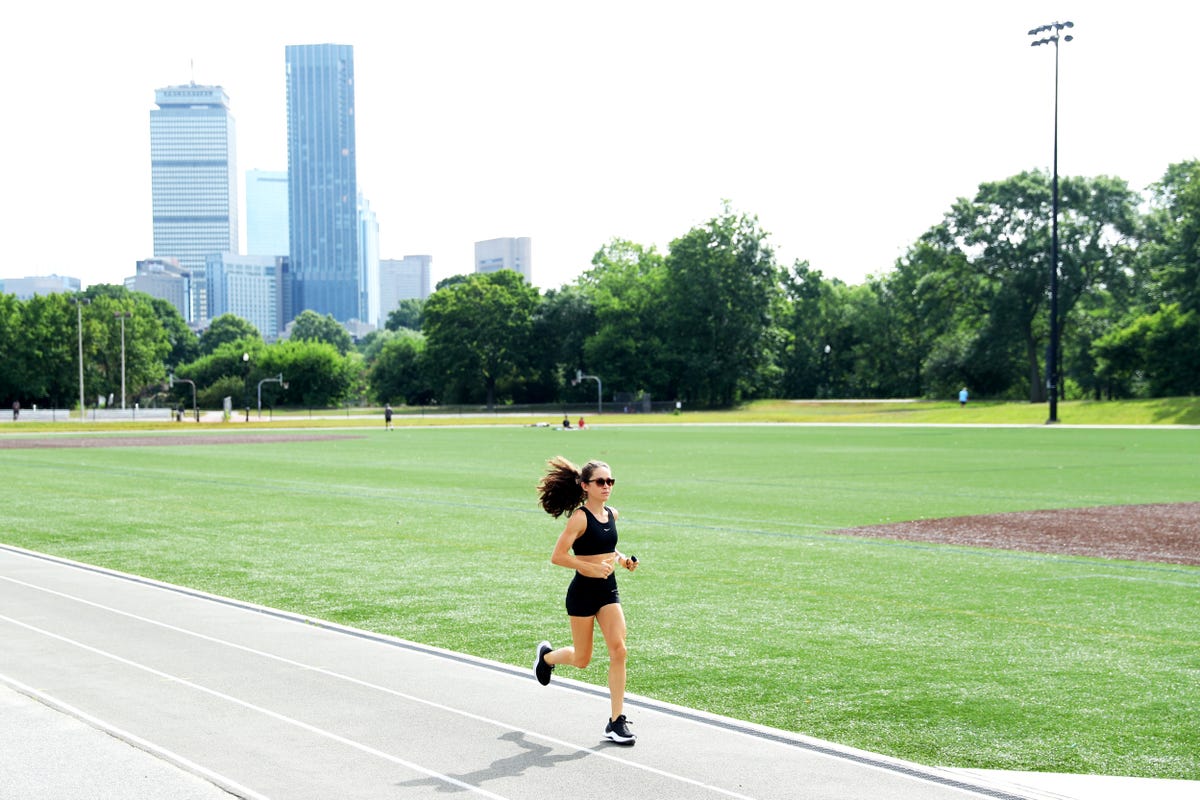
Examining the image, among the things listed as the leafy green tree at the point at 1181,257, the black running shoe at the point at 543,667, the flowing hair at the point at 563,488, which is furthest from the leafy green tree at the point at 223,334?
the flowing hair at the point at 563,488

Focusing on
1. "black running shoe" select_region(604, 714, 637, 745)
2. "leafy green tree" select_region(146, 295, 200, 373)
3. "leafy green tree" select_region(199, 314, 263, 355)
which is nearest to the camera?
"black running shoe" select_region(604, 714, 637, 745)

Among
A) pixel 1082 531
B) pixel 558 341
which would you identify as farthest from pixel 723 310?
pixel 1082 531

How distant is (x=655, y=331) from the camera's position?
4397 inches

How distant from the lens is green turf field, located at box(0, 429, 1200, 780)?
7.18 metres

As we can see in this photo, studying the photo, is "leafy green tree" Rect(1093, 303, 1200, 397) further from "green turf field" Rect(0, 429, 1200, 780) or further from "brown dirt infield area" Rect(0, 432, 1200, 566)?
"brown dirt infield area" Rect(0, 432, 1200, 566)

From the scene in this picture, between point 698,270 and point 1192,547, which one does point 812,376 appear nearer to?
point 698,270

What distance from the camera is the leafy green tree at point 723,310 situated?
10700 centimetres

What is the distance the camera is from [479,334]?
11731 cm

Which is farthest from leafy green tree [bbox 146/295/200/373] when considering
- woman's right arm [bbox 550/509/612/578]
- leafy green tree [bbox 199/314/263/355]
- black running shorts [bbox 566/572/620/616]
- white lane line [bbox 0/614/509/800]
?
woman's right arm [bbox 550/509/612/578]

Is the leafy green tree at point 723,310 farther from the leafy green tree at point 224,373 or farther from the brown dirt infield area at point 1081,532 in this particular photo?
the brown dirt infield area at point 1081,532

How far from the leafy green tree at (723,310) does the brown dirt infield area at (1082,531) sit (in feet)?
284

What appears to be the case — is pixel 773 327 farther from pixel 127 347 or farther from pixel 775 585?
pixel 775 585

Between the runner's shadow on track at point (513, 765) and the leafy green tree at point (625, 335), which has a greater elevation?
the leafy green tree at point (625, 335)

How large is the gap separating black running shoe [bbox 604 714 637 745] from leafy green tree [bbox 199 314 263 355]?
179515mm
